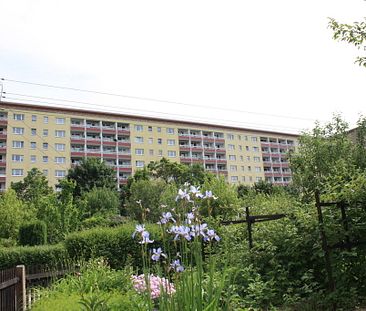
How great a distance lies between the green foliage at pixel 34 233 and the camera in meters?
18.7

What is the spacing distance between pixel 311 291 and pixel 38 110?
69.5m

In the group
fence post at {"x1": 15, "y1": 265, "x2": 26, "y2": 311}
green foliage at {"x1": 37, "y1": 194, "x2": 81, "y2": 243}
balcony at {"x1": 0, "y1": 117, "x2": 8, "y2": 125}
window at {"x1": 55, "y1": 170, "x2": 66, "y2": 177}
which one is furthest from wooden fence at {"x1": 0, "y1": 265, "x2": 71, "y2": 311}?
balcony at {"x1": 0, "y1": 117, "x2": 8, "y2": 125}

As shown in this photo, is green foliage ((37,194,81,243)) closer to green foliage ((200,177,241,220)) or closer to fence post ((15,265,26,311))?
green foliage ((200,177,241,220))

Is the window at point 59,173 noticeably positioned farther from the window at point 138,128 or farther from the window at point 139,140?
the window at point 138,128

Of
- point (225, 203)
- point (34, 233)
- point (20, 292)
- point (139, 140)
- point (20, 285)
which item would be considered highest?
point (139, 140)

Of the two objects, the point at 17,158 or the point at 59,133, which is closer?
the point at 17,158

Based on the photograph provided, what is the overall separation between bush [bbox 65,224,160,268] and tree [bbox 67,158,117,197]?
39.0m

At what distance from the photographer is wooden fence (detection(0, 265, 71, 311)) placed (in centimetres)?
738

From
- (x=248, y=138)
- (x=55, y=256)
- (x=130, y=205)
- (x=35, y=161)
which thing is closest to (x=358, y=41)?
(x=55, y=256)

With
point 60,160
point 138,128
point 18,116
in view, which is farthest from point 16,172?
point 138,128

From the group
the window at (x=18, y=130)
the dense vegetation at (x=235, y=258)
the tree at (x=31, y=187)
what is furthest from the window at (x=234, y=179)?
the dense vegetation at (x=235, y=258)

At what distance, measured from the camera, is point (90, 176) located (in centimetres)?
5272

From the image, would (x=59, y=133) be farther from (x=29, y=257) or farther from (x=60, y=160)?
(x=29, y=257)

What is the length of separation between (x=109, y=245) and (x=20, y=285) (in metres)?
4.75
